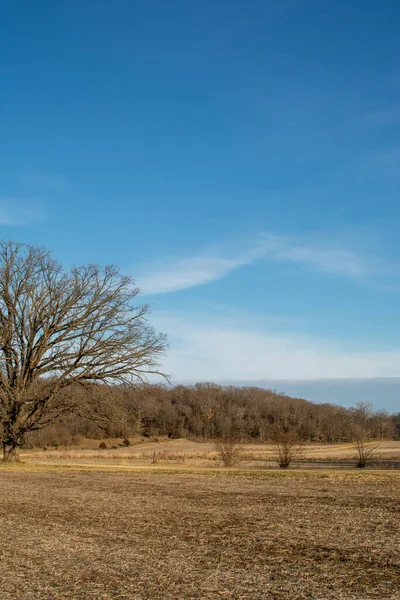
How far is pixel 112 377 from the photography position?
27.8m

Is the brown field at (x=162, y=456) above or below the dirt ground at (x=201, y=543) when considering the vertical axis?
below

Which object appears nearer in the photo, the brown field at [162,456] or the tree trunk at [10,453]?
the tree trunk at [10,453]

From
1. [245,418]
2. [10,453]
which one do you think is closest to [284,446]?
[10,453]

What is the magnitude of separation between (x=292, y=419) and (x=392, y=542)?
9120 cm

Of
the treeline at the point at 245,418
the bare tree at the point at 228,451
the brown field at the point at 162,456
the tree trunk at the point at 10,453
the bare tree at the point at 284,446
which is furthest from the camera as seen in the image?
the treeline at the point at 245,418

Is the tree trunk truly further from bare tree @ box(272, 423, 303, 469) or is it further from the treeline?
the treeline

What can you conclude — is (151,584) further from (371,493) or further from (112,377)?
(112,377)

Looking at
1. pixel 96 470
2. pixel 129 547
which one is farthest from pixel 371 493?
pixel 96 470

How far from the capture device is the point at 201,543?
8422 mm

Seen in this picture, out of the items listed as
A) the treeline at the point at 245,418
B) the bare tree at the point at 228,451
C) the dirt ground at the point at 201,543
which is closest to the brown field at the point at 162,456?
the bare tree at the point at 228,451

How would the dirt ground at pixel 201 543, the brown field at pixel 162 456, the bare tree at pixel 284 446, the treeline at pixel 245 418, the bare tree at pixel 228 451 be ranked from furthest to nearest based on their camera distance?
the treeline at pixel 245 418 < the brown field at pixel 162 456 < the bare tree at pixel 228 451 < the bare tree at pixel 284 446 < the dirt ground at pixel 201 543

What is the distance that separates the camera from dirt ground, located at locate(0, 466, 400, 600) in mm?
5988

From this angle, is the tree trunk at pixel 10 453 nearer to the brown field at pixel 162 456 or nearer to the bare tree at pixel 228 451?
the brown field at pixel 162 456

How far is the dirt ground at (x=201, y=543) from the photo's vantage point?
5.99 m
